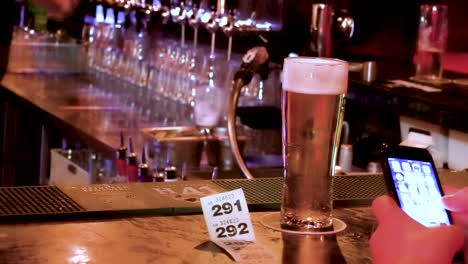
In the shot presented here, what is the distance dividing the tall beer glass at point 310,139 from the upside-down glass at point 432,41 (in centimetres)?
275

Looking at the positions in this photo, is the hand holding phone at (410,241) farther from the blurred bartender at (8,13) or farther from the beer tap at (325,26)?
the blurred bartender at (8,13)

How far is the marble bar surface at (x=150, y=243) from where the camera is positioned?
113 cm

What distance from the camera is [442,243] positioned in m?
1.05

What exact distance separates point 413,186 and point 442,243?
0.19 meters

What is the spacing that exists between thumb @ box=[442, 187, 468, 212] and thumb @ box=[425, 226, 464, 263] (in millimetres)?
123

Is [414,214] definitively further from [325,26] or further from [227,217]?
[325,26]

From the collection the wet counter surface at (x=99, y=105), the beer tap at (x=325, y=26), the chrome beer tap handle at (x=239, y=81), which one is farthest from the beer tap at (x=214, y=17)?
the chrome beer tap handle at (x=239, y=81)

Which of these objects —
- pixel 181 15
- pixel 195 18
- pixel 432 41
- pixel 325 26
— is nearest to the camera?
pixel 325 26

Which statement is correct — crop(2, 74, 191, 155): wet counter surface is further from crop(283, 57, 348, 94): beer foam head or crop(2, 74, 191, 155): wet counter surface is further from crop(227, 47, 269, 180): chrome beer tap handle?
crop(283, 57, 348, 94): beer foam head

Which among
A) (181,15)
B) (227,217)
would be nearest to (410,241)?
(227,217)

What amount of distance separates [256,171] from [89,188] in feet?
6.29

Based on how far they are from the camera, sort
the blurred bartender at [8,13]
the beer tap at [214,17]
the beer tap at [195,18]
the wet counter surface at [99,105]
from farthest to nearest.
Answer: the beer tap at [195,18], the beer tap at [214,17], the blurred bartender at [8,13], the wet counter surface at [99,105]

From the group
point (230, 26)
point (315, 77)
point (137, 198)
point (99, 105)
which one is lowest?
point (99, 105)

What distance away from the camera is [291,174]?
1.33 metres
